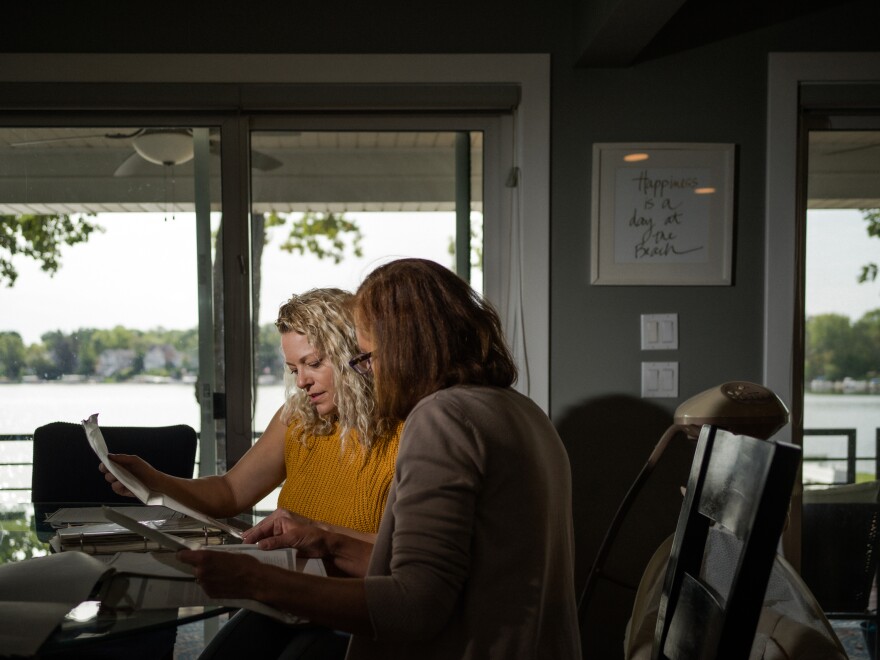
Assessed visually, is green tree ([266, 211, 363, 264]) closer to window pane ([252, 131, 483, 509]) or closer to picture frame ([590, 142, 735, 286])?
window pane ([252, 131, 483, 509])

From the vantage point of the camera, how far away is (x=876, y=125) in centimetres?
277

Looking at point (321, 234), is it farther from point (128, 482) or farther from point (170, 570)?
point (170, 570)

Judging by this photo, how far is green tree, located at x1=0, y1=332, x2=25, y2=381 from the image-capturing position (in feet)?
9.21

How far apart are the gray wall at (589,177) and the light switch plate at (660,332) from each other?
0.03 meters

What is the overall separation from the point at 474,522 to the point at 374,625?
0.18 meters

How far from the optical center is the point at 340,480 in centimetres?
180

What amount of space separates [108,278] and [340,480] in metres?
1.45

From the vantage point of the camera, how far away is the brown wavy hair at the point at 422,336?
1.15m

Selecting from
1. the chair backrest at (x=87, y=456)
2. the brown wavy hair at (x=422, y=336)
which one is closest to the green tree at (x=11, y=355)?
the chair backrest at (x=87, y=456)

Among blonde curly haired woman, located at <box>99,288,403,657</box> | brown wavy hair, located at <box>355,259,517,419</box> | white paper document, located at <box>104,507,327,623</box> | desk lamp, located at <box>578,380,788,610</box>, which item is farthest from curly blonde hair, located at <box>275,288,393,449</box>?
desk lamp, located at <box>578,380,788,610</box>

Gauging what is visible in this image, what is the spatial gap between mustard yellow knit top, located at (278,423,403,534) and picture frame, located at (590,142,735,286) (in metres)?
1.17

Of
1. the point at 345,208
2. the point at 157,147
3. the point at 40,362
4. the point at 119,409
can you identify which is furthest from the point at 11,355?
the point at 345,208

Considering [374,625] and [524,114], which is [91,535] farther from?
[524,114]

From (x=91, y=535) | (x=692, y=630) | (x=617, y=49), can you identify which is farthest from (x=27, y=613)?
(x=617, y=49)
